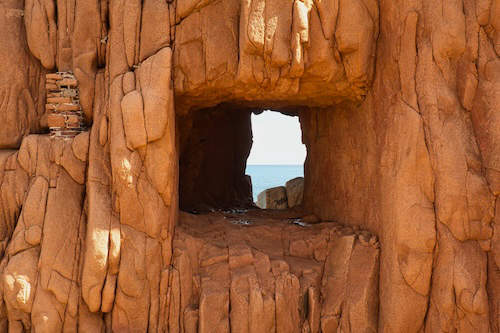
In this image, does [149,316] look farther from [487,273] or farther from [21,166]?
[487,273]

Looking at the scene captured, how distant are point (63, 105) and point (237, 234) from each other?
3.48 meters

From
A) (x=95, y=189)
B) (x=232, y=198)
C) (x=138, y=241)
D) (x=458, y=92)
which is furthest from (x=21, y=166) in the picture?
(x=458, y=92)

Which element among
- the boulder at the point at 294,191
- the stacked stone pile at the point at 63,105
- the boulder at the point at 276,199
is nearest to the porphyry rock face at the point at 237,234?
the stacked stone pile at the point at 63,105

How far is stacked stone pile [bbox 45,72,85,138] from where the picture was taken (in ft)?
20.2

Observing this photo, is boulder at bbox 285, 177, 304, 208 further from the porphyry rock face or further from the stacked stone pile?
the stacked stone pile

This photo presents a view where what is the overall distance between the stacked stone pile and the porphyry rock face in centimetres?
4

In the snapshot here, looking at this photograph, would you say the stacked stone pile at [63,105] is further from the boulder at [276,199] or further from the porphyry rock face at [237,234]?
the boulder at [276,199]

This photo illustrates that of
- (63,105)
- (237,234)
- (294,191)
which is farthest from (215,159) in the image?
(63,105)

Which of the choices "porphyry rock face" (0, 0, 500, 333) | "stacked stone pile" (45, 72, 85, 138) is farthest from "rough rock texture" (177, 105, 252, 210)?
"porphyry rock face" (0, 0, 500, 333)

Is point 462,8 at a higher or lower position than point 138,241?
higher

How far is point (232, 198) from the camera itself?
1020 cm

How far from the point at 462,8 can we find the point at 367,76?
1.48 meters

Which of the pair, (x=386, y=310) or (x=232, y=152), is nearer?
(x=386, y=310)

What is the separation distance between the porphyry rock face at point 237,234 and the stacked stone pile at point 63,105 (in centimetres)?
4
